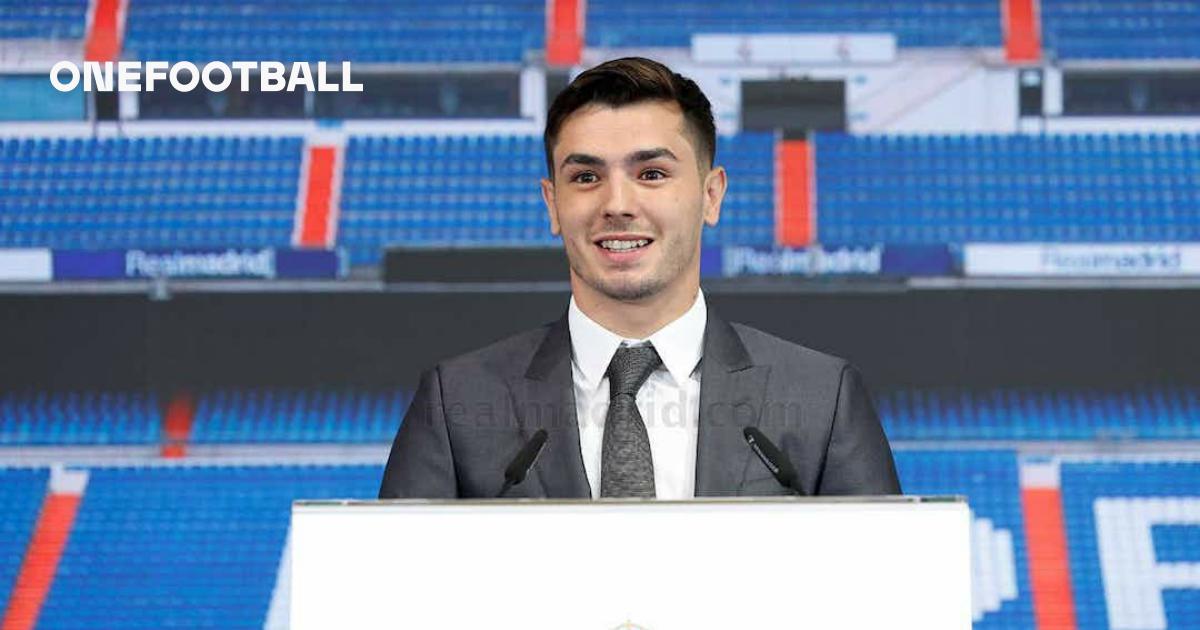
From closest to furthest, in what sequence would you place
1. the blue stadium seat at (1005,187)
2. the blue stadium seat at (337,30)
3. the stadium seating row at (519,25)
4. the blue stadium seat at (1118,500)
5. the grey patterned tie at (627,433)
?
1. the grey patterned tie at (627,433)
2. the blue stadium seat at (337,30)
3. the stadium seating row at (519,25)
4. the blue stadium seat at (1005,187)
5. the blue stadium seat at (1118,500)

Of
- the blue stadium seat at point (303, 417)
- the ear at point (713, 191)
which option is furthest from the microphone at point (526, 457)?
the blue stadium seat at point (303, 417)

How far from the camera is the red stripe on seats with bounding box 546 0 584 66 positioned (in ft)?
25.9

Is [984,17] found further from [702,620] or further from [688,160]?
[702,620]

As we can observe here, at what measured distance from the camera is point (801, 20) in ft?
24.7

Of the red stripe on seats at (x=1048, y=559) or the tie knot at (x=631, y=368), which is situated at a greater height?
the red stripe on seats at (x=1048, y=559)

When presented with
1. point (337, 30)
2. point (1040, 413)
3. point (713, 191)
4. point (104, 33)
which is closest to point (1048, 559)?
point (1040, 413)

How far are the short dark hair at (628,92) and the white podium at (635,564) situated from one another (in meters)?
0.59

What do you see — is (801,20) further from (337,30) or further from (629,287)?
(629,287)

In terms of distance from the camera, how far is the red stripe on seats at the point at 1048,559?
7.79 m

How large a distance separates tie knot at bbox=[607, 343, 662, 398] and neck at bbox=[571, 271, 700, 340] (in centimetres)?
3

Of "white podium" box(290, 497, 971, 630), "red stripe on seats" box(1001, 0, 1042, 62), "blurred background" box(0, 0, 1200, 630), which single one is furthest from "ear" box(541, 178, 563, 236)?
"red stripe on seats" box(1001, 0, 1042, 62)

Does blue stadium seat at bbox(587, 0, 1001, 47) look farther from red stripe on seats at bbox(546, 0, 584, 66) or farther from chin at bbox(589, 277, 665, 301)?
chin at bbox(589, 277, 665, 301)

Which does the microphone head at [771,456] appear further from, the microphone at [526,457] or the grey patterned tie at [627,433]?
the microphone at [526,457]

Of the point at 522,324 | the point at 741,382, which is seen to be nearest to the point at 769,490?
the point at 741,382
